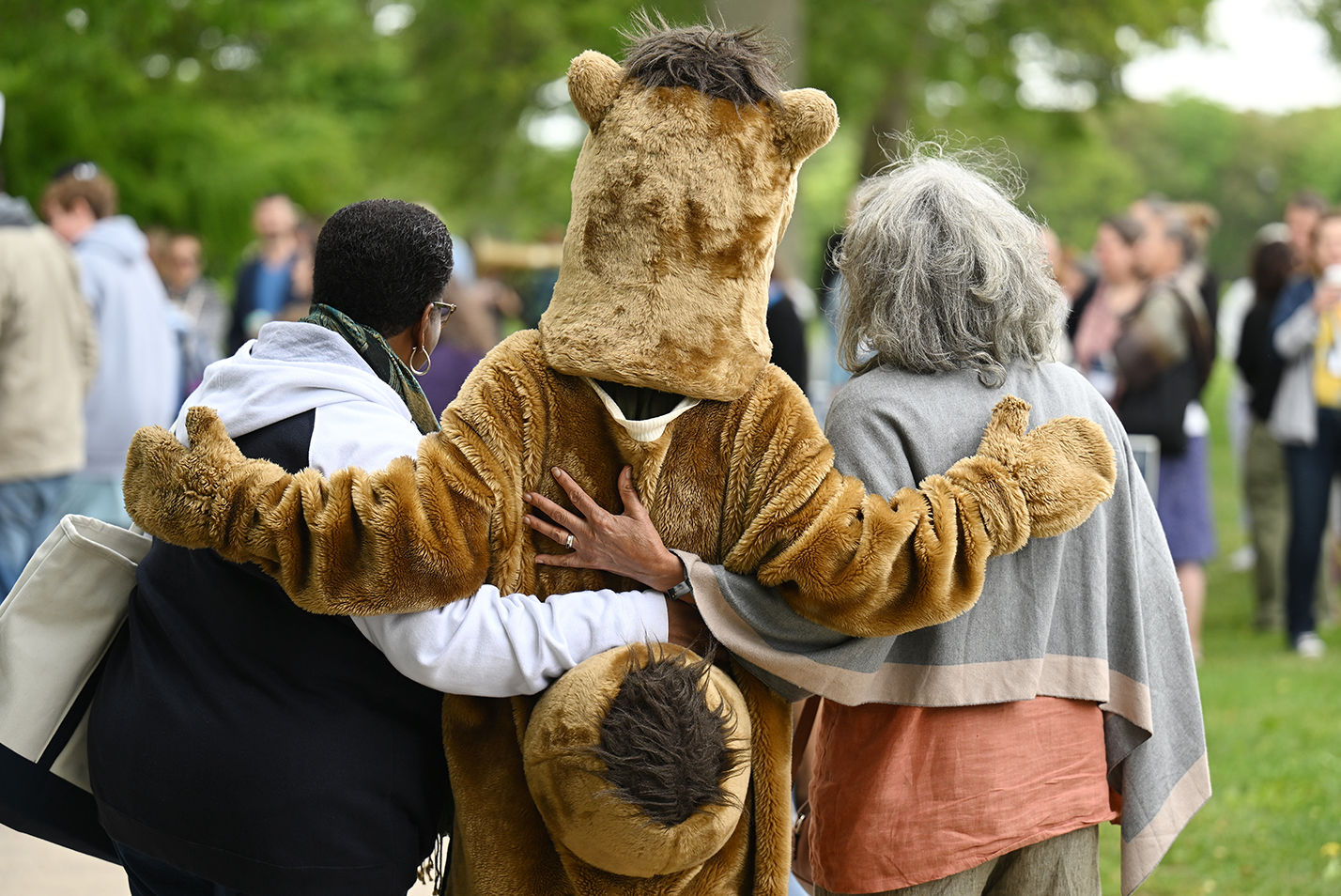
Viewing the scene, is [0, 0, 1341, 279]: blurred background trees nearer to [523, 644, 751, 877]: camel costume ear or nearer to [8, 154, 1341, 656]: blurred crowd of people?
[8, 154, 1341, 656]: blurred crowd of people

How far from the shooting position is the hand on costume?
2.18 m

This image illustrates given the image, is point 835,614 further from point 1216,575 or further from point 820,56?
point 820,56

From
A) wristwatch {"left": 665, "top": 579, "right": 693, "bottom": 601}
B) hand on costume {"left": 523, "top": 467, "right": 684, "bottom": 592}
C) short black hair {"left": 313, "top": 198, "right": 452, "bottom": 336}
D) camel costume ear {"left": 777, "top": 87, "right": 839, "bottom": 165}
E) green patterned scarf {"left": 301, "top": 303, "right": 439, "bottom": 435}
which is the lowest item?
wristwatch {"left": 665, "top": 579, "right": 693, "bottom": 601}

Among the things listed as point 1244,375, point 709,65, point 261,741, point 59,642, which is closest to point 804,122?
point 709,65

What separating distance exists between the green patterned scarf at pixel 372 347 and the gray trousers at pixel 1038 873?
1298mm

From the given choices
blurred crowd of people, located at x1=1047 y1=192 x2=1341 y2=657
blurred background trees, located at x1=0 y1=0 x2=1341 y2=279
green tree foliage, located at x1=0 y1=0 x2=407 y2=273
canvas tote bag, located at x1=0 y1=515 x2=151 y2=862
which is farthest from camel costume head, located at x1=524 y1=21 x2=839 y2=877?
green tree foliage, located at x1=0 y1=0 x2=407 y2=273

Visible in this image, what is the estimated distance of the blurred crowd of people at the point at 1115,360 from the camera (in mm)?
5098

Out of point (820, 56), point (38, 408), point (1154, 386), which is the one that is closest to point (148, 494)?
point (38, 408)

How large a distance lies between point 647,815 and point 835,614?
45cm

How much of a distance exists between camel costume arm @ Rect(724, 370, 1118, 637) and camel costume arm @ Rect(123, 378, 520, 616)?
0.47 metres

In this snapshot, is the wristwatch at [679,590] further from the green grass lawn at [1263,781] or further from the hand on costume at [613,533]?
the green grass lawn at [1263,781]

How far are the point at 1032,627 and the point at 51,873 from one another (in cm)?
332

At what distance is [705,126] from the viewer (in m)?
2.14

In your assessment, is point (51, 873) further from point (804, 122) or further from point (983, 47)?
point (983, 47)
